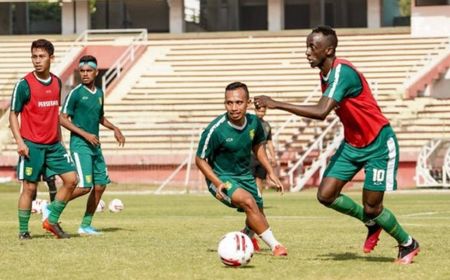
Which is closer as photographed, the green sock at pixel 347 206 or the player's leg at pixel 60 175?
the green sock at pixel 347 206

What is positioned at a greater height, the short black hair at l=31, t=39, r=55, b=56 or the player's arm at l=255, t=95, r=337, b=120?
the short black hair at l=31, t=39, r=55, b=56

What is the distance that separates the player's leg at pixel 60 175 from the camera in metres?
15.3

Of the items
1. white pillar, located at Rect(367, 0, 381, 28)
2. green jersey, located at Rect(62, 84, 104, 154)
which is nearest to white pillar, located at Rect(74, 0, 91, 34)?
white pillar, located at Rect(367, 0, 381, 28)

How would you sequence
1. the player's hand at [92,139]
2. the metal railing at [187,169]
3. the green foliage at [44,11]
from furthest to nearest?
the green foliage at [44,11] < the metal railing at [187,169] < the player's hand at [92,139]

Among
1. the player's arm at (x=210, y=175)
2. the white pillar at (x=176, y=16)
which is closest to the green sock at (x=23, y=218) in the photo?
the player's arm at (x=210, y=175)

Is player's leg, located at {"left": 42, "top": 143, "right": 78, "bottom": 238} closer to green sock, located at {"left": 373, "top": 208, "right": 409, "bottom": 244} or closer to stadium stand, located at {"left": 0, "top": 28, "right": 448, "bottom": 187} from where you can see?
green sock, located at {"left": 373, "top": 208, "right": 409, "bottom": 244}

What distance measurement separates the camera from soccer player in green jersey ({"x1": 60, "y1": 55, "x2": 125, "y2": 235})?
1616cm

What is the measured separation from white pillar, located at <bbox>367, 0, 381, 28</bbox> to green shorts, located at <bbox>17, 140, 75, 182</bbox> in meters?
37.8

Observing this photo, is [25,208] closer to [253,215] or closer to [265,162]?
[265,162]

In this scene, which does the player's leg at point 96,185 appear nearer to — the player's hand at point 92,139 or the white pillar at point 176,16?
the player's hand at point 92,139

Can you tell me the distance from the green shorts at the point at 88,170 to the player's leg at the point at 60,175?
55 cm

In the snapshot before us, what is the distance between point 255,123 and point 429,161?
72.7 feet

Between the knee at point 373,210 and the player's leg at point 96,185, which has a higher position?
the knee at point 373,210

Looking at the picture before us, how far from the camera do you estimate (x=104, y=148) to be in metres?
39.6
